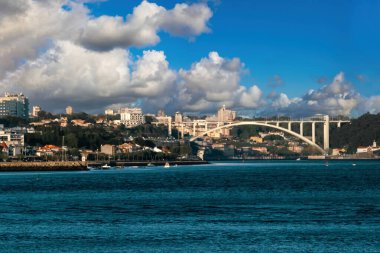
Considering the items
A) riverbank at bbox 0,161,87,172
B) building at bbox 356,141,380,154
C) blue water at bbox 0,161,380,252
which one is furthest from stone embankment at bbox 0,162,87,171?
building at bbox 356,141,380,154

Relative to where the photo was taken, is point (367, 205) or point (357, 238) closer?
point (357, 238)

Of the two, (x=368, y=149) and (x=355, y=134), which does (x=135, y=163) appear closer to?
(x=368, y=149)

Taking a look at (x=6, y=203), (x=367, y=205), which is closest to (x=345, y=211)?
(x=367, y=205)

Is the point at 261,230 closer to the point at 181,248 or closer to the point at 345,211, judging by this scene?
the point at 181,248


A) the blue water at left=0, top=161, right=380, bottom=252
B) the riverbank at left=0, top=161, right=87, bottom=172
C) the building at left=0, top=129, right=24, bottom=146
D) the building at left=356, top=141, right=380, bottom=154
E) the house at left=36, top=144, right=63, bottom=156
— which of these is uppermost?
the building at left=0, top=129, right=24, bottom=146

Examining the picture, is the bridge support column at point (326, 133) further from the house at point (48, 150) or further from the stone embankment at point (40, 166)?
the stone embankment at point (40, 166)

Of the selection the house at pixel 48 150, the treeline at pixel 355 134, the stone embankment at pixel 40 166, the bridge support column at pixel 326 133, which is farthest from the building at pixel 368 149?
the stone embankment at pixel 40 166

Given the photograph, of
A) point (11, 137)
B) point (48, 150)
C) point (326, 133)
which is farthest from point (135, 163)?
point (326, 133)

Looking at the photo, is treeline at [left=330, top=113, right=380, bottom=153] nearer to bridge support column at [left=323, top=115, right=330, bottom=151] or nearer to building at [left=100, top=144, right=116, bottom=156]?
bridge support column at [left=323, top=115, right=330, bottom=151]
